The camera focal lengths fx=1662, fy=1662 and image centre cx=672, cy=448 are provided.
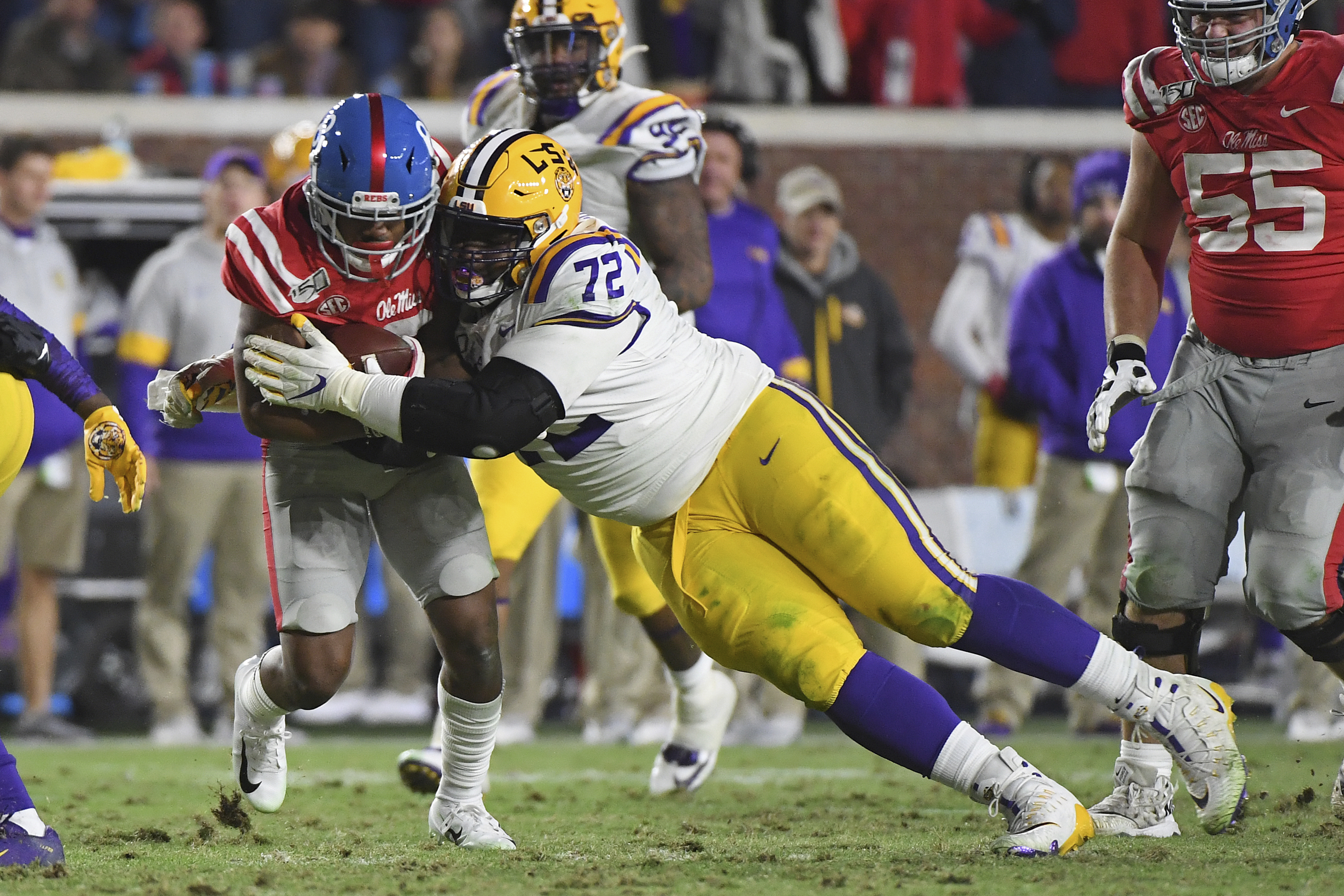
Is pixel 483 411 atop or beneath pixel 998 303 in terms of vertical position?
atop

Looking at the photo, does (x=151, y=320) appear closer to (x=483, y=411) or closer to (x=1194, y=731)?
(x=483, y=411)

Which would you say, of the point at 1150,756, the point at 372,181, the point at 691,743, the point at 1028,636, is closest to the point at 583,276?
the point at 372,181

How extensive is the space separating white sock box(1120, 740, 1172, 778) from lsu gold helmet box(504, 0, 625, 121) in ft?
7.78

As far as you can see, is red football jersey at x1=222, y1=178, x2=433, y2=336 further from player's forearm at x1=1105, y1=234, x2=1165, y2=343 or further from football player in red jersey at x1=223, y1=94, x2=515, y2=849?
player's forearm at x1=1105, y1=234, x2=1165, y2=343

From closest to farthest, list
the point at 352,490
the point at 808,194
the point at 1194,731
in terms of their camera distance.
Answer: the point at 1194,731 → the point at 352,490 → the point at 808,194

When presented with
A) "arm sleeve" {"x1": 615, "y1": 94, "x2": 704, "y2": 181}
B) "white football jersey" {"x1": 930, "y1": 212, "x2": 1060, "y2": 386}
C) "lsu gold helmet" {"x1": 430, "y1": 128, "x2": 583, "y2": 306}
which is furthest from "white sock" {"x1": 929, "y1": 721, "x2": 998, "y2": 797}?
"white football jersey" {"x1": 930, "y1": 212, "x2": 1060, "y2": 386}

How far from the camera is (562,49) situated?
4.83 metres

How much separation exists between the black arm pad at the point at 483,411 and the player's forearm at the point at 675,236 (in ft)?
4.41

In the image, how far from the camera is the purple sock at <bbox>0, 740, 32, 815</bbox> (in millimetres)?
3531

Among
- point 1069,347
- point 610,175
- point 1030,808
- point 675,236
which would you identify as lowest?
point 1069,347

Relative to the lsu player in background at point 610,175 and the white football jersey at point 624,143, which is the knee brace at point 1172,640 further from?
the white football jersey at point 624,143

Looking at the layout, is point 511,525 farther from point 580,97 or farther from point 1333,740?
point 1333,740

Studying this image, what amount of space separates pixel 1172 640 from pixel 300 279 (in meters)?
2.24

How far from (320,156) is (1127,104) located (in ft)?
6.44
